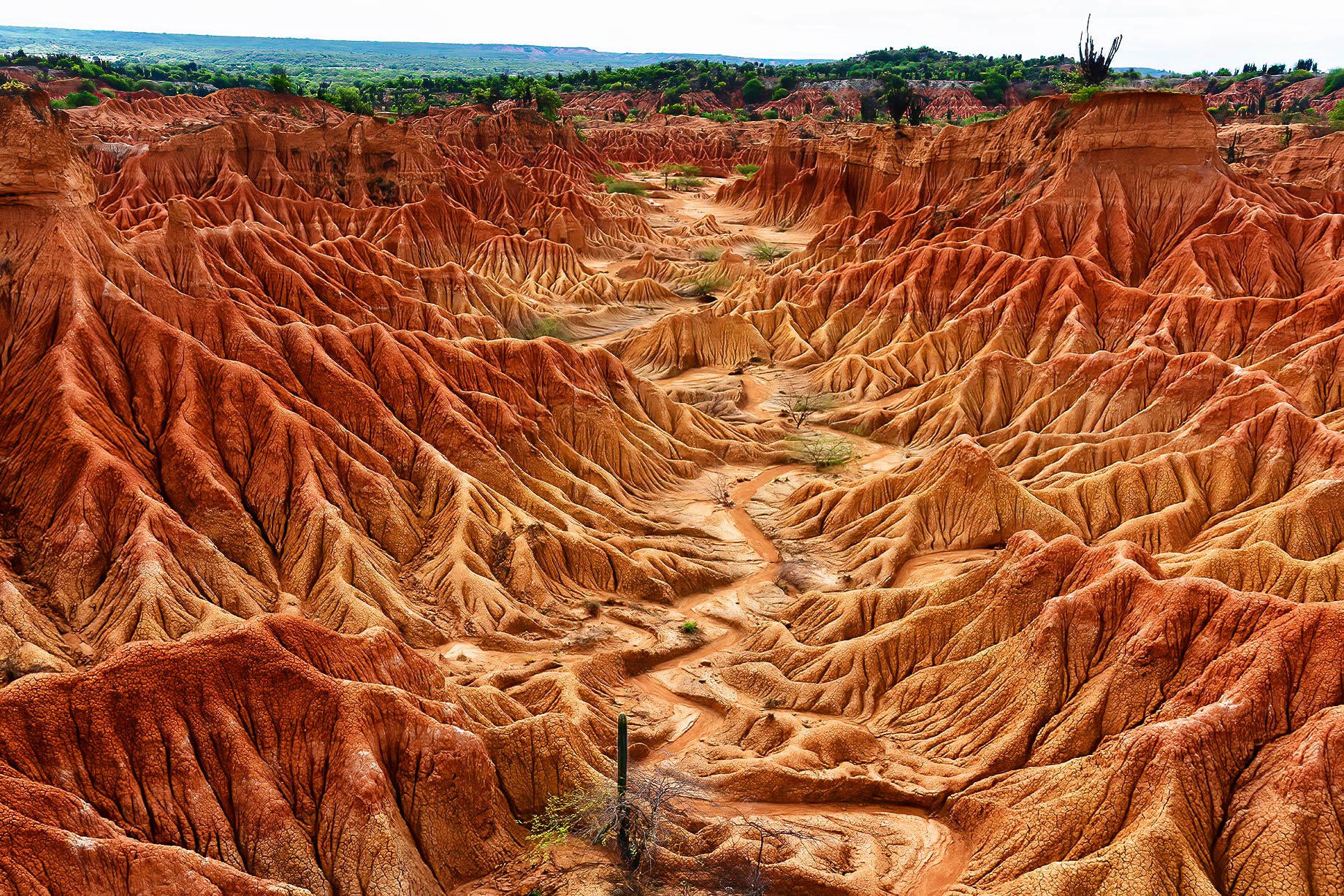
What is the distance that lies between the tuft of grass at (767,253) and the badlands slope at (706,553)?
29.0 metres

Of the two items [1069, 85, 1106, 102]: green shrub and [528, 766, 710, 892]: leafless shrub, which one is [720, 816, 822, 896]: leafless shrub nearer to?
[528, 766, 710, 892]: leafless shrub

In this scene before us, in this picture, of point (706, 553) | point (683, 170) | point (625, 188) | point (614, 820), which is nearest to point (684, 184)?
point (683, 170)

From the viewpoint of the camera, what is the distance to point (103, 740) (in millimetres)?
23297

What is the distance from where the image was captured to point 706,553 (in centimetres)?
5072

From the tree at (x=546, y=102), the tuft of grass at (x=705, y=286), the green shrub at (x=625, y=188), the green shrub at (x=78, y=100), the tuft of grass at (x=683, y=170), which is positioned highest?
the tree at (x=546, y=102)

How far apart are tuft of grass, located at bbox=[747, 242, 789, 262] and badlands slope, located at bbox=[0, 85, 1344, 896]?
29.0 m

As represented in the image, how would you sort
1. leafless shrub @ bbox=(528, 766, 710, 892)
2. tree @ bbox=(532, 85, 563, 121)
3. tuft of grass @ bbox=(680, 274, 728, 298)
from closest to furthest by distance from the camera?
1. leafless shrub @ bbox=(528, 766, 710, 892)
2. tuft of grass @ bbox=(680, 274, 728, 298)
3. tree @ bbox=(532, 85, 563, 121)

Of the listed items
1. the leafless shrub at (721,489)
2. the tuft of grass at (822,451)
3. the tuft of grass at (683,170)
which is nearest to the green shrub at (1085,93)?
the tuft of grass at (822,451)

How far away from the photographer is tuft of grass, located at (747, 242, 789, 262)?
118375 mm

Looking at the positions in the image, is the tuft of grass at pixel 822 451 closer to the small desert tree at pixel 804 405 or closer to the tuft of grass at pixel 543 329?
the small desert tree at pixel 804 405

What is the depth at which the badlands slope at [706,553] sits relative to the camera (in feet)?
80.2

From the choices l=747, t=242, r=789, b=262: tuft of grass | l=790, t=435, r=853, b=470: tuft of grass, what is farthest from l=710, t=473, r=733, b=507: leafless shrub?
l=747, t=242, r=789, b=262: tuft of grass

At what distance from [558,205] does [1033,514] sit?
8844 centimetres

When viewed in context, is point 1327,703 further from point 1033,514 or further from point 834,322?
point 834,322
